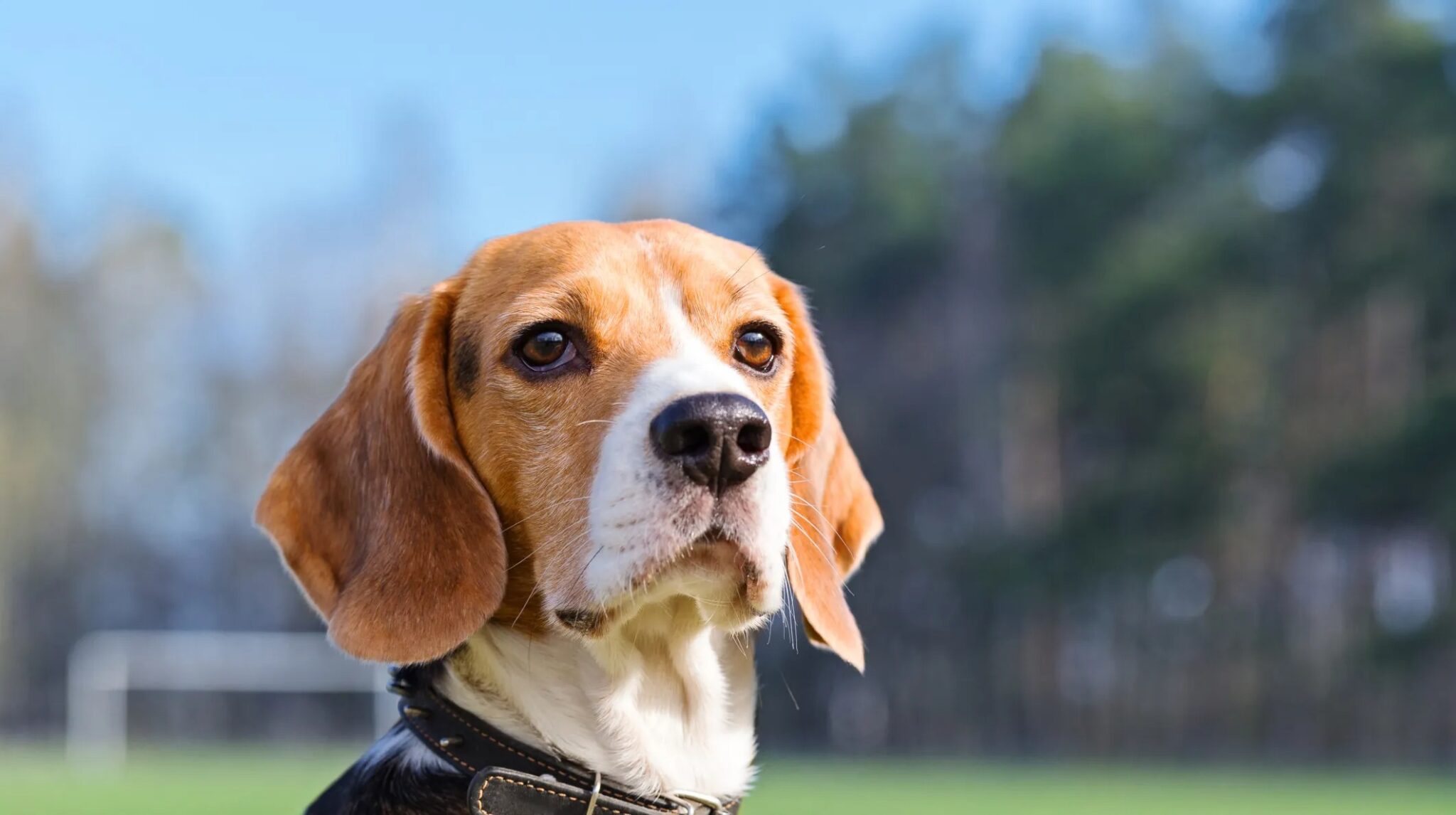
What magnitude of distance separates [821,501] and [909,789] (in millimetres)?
12404

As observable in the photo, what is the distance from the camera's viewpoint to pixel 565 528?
10.4ft

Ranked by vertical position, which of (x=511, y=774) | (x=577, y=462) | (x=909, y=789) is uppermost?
(x=577, y=462)

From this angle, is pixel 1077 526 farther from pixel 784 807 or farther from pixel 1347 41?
pixel 784 807

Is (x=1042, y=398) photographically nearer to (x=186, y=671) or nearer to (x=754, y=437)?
(x=186, y=671)

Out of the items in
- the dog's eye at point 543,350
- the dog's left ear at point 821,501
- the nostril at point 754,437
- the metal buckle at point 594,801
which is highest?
the dog's eye at point 543,350

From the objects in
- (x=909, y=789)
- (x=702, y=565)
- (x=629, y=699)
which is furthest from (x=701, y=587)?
(x=909, y=789)

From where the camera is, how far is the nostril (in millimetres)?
2902

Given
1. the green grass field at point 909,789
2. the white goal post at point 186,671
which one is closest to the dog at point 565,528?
the green grass field at point 909,789

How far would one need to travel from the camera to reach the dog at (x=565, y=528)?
2982mm

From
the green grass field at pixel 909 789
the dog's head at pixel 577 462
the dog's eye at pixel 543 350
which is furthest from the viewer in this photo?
the green grass field at pixel 909 789

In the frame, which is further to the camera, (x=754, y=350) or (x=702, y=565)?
(x=754, y=350)

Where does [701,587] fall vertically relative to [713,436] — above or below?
below

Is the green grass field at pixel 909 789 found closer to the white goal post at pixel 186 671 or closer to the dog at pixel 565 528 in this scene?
the dog at pixel 565 528

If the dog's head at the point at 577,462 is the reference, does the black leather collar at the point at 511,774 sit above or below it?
below
